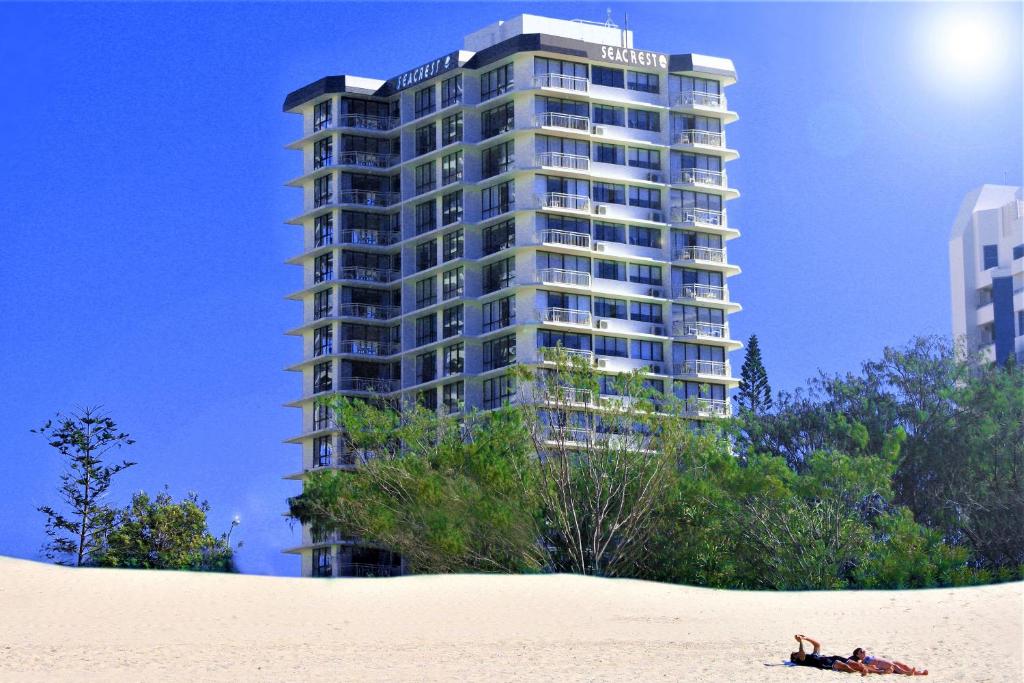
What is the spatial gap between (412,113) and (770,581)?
47.1 meters

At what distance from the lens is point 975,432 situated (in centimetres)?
7338

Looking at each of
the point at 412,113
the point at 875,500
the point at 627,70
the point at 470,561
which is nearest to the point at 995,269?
the point at 627,70

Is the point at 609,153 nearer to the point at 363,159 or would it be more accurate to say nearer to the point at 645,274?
the point at 645,274

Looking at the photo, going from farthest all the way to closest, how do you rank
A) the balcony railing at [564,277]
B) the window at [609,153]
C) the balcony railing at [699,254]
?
the balcony railing at [699,254]
the window at [609,153]
the balcony railing at [564,277]

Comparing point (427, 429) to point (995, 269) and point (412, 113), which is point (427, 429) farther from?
point (995, 269)

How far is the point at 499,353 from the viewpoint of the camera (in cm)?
9094

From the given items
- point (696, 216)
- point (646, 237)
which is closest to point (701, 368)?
point (646, 237)

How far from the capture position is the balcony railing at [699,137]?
311ft

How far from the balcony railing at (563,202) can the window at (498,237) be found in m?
2.04

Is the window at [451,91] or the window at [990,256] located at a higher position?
the window at [451,91]

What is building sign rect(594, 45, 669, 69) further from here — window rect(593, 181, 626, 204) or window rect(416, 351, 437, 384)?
window rect(416, 351, 437, 384)

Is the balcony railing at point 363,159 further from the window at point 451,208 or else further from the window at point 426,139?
the window at point 451,208

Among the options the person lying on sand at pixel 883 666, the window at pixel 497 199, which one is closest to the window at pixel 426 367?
the window at pixel 497 199

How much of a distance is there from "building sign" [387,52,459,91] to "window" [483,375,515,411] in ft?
53.0
